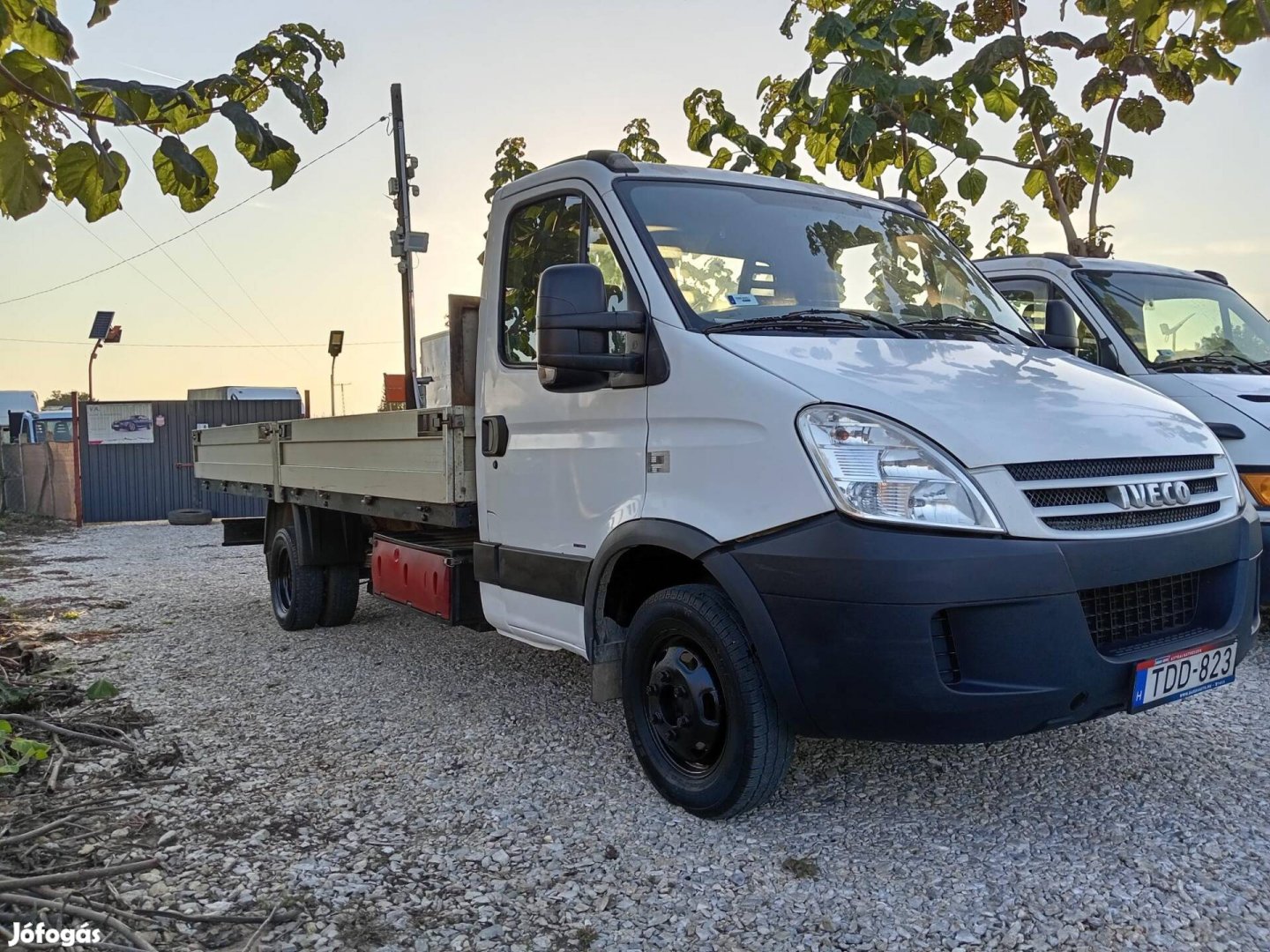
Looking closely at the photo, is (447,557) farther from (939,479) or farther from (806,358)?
(939,479)

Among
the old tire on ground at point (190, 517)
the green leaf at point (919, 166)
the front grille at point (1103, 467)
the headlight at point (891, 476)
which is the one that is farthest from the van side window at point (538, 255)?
the old tire on ground at point (190, 517)

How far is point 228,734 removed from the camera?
448cm

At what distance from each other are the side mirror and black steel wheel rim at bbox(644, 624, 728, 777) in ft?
7.44

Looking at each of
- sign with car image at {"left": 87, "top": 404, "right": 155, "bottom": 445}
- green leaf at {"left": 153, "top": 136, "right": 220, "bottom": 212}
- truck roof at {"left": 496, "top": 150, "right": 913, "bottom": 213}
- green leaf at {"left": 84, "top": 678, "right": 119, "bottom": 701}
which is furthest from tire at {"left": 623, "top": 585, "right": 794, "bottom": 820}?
sign with car image at {"left": 87, "top": 404, "right": 155, "bottom": 445}

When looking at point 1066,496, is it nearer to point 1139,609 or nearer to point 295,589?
point 1139,609

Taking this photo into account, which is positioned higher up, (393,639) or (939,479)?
(939,479)

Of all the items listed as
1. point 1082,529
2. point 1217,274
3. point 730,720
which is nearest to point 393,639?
point 730,720

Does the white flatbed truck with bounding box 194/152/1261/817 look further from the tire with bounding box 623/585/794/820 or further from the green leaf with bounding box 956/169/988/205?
the green leaf with bounding box 956/169/988/205

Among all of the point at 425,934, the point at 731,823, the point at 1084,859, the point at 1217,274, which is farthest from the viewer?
the point at 1217,274

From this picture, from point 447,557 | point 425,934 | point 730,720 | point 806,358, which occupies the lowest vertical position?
point 425,934

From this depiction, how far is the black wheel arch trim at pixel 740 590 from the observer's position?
297cm

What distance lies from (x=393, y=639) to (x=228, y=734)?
204 centimetres

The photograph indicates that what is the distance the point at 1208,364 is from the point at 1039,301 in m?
1.04

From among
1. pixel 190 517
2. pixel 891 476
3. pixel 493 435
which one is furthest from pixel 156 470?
pixel 891 476
